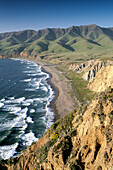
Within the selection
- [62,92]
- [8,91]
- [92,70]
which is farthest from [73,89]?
[8,91]

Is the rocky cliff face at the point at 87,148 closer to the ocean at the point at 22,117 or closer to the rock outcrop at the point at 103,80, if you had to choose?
the ocean at the point at 22,117

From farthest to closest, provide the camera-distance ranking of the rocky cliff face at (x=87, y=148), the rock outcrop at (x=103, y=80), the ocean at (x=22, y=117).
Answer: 1. the rock outcrop at (x=103, y=80)
2. the ocean at (x=22, y=117)
3. the rocky cliff face at (x=87, y=148)

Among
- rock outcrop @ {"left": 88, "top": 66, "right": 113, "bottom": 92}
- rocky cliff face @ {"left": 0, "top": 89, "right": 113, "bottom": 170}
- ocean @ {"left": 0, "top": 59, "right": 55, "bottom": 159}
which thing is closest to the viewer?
rocky cliff face @ {"left": 0, "top": 89, "right": 113, "bottom": 170}

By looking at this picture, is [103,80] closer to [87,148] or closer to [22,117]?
[22,117]

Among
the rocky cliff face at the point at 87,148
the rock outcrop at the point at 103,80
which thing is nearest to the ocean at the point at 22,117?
the rocky cliff face at the point at 87,148

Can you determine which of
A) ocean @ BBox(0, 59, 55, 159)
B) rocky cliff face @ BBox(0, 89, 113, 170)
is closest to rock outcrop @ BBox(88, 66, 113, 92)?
ocean @ BBox(0, 59, 55, 159)

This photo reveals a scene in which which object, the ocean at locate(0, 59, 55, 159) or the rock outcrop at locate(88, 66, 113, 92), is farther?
the rock outcrop at locate(88, 66, 113, 92)

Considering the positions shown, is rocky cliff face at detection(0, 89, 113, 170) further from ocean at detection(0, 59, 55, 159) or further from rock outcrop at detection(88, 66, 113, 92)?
rock outcrop at detection(88, 66, 113, 92)

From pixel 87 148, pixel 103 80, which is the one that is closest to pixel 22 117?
pixel 103 80

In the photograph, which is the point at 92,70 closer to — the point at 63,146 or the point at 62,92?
the point at 62,92

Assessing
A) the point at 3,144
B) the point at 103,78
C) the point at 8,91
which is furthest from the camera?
the point at 8,91

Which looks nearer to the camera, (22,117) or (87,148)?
(87,148)
